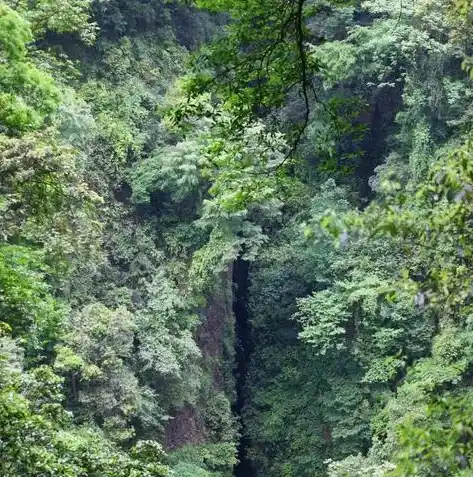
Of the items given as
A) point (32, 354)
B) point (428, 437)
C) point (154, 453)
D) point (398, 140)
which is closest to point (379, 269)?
point (398, 140)

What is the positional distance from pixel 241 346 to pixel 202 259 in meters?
3.51

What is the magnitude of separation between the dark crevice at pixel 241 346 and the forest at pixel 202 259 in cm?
4

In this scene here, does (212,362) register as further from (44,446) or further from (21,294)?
(44,446)

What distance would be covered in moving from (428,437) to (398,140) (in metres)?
12.4

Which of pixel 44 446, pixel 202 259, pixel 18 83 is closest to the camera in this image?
pixel 44 446

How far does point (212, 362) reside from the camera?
1366cm

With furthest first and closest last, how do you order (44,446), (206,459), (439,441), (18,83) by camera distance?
1. (206,459)
2. (18,83)
3. (44,446)
4. (439,441)

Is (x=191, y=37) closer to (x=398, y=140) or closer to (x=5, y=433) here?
(x=398, y=140)

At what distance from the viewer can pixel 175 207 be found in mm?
13352

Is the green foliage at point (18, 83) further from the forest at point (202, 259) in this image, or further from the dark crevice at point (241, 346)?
the dark crevice at point (241, 346)

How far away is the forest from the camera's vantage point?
753cm

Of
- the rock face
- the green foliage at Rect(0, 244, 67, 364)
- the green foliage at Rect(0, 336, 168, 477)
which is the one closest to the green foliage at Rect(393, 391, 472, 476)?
the green foliage at Rect(0, 336, 168, 477)

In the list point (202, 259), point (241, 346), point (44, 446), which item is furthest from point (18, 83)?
point (241, 346)

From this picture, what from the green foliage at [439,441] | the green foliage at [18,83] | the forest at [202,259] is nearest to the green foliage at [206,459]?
the forest at [202,259]
